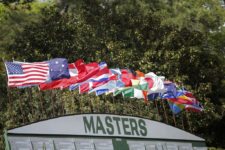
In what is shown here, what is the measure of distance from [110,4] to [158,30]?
3317 millimetres

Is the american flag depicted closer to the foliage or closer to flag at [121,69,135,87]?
flag at [121,69,135,87]

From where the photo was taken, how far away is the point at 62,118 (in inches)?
551

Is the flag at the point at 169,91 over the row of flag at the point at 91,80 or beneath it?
beneath

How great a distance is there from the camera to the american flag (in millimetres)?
15273

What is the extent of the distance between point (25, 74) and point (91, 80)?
8.36ft

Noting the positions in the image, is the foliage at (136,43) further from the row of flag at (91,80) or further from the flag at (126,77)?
the flag at (126,77)

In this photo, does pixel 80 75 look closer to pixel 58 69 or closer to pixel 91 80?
pixel 91 80

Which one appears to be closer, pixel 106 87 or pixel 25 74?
pixel 25 74

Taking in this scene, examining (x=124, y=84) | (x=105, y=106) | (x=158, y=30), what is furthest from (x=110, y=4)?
(x=124, y=84)

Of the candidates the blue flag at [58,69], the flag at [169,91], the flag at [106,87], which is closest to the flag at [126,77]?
the flag at [106,87]

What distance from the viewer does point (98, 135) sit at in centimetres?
1453

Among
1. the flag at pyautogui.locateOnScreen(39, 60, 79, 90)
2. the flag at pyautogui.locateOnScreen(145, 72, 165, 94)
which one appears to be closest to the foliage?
the flag at pyautogui.locateOnScreen(145, 72, 165, 94)

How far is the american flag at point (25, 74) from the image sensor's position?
50.1 feet

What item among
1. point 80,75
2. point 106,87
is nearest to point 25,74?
point 80,75
